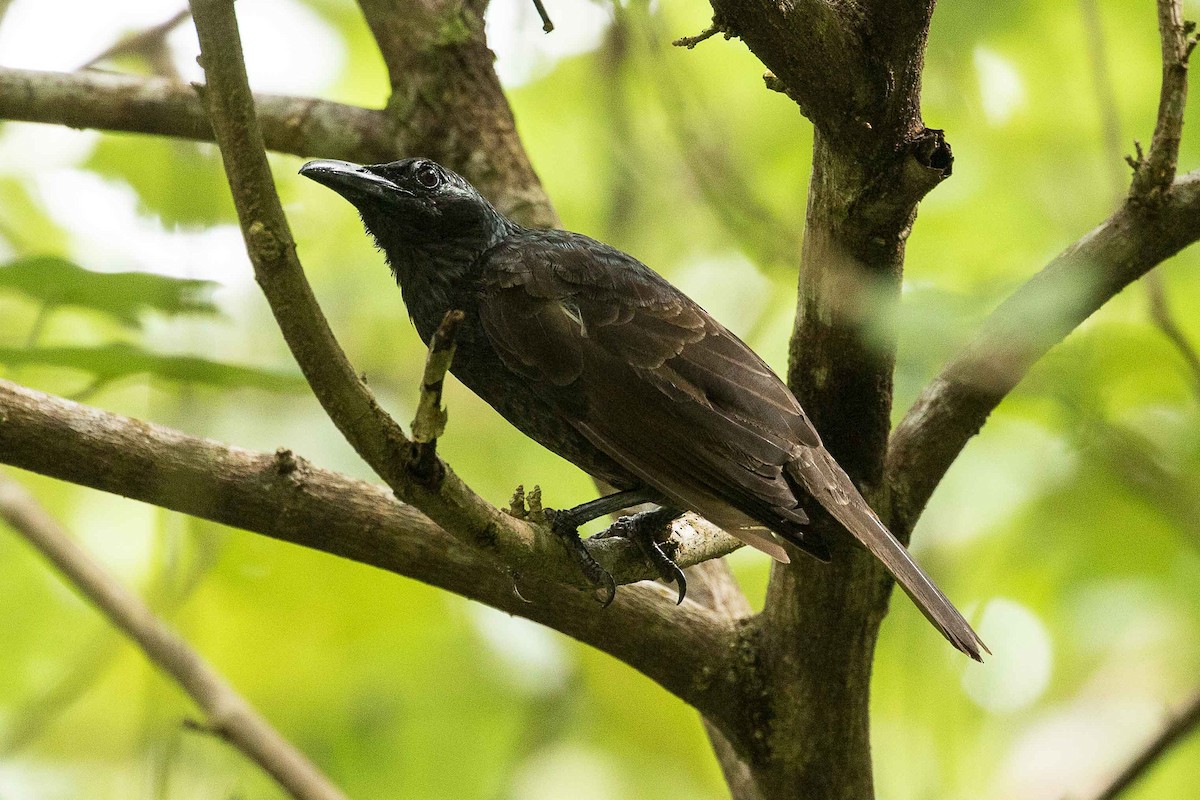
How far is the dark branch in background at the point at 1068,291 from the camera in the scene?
2529 mm

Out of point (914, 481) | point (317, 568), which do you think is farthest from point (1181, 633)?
point (317, 568)

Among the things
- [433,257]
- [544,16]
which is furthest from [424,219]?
[544,16]

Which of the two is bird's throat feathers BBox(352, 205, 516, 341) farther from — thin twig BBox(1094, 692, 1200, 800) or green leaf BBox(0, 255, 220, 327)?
thin twig BBox(1094, 692, 1200, 800)

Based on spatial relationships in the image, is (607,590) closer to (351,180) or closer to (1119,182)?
(351,180)

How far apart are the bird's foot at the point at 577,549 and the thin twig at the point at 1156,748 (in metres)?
1.57

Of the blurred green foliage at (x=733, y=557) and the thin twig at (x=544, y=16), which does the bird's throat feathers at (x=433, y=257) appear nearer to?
the blurred green foliage at (x=733, y=557)

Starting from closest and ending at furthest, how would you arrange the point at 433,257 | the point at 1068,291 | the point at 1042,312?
the point at 1042,312
the point at 1068,291
the point at 433,257

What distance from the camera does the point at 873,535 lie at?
280cm

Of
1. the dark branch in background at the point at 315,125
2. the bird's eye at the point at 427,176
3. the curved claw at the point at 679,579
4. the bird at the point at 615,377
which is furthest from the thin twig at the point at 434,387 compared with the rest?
the dark branch in background at the point at 315,125

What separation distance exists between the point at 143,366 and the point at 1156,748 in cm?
285

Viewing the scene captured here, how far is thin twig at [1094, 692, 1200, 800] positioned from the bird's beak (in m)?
2.61

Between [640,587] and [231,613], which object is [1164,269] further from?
[231,613]

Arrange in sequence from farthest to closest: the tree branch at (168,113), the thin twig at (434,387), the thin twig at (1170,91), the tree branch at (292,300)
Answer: the tree branch at (168,113)
the thin twig at (1170,91)
the thin twig at (434,387)
the tree branch at (292,300)

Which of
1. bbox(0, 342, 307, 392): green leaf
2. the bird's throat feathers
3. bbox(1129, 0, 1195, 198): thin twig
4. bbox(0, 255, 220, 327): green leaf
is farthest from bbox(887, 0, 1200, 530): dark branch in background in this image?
bbox(0, 255, 220, 327): green leaf
